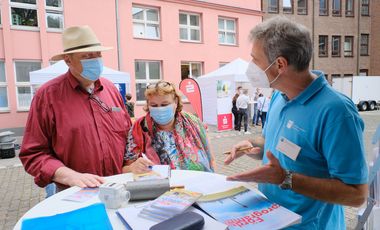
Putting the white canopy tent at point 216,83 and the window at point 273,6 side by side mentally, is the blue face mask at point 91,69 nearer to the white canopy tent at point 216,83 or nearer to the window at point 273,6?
the white canopy tent at point 216,83

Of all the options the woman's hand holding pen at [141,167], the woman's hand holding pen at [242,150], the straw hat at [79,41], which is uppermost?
the straw hat at [79,41]

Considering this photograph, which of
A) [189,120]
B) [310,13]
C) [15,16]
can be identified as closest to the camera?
[189,120]

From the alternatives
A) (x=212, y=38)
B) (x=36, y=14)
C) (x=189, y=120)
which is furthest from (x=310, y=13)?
(x=189, y=120)

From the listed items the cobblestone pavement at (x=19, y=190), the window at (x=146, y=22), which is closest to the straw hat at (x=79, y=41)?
the cobblestone pavement at (x=19, y=190)

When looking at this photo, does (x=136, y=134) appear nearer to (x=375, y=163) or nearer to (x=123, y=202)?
(x=123, y=202)

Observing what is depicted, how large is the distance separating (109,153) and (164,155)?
43cm

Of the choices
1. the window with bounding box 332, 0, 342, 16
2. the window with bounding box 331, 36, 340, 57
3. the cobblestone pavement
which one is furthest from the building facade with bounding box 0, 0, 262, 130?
the window with bounding box 332, 0, 342, 16

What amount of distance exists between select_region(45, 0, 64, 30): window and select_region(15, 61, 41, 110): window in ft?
5.33

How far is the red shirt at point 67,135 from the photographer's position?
1.97 m

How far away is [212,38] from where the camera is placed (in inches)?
620

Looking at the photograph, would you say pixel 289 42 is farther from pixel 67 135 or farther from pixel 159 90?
pixel 67 135

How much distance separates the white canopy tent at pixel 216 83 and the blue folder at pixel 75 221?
1026 cm

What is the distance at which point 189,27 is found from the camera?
1530 cm

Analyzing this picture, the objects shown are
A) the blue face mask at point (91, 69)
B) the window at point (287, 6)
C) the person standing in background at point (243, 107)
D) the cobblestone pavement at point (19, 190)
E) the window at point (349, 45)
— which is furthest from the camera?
the window at point (349, 45)
